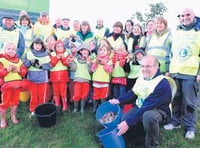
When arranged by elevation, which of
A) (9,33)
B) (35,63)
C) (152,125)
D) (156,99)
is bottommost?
(152,125)

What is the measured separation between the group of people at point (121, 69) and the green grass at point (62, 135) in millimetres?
219

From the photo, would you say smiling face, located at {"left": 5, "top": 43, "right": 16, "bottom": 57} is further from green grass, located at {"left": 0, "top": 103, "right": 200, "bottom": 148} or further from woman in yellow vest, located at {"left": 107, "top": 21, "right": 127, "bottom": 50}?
woman in yellow vest, located at {"left": 107, "top": 21, "right": 127, "bottom": 50}

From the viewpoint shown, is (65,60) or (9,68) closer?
(9,68)

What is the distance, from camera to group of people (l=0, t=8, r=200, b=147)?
3088mm

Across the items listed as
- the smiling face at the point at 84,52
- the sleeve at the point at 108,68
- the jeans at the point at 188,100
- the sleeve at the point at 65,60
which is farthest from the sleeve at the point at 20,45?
the jeans at the point at 188,100

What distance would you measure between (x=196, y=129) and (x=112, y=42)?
9.02 ft

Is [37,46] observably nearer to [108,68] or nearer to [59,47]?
[59,47]

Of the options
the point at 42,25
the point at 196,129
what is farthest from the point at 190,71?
the point at 42,25

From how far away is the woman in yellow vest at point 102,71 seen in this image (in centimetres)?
439

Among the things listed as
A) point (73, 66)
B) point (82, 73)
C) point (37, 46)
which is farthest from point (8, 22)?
point (82, 73)

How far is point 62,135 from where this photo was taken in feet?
12.1

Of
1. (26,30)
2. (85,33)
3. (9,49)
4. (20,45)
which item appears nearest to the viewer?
(9,49)

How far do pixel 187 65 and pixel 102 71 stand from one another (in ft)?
5.68

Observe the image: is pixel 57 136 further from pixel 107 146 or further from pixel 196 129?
pixel 196 129
